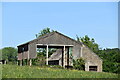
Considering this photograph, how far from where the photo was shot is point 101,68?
41375mm

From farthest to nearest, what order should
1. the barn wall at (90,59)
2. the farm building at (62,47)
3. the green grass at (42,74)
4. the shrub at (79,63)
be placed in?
the barn wall at (90,59)
the shrub at (79,63)
the farm building at (62,47)
the green grass at (42,74)

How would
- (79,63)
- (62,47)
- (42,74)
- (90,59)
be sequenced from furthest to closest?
(90,59), (62,47), (79,63), (42,74)

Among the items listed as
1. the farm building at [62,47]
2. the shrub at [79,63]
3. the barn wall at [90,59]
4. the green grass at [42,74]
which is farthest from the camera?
the barn wall at [90,59]

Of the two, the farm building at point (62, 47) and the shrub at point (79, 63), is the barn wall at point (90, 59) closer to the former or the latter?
the farm building at point (62, 47)

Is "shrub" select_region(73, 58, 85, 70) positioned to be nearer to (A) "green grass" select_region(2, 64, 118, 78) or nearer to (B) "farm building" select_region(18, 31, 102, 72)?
(B) "farm building" select_region(18, 31, 102, 72)

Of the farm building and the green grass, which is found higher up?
the farm building

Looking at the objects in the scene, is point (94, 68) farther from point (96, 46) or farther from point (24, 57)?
point (96, 46)

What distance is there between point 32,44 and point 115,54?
1475cm

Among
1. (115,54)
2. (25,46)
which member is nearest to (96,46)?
(115,54)

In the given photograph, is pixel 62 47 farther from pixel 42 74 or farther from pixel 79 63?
pixel 42 74

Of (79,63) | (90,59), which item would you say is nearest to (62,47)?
(79,63)

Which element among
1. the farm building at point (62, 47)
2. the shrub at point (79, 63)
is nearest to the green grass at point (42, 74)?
the farm building at point (62, 47)

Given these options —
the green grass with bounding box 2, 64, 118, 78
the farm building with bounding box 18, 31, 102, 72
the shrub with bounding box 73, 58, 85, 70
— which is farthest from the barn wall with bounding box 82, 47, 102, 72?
the green grass with bounding box 2, 64, 118, 78

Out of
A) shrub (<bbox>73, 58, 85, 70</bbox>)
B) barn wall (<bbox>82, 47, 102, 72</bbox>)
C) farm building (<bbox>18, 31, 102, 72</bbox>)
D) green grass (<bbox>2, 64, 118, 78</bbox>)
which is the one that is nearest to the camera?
green grass (<bbox>2, 64, 118, 78</bbox>)
